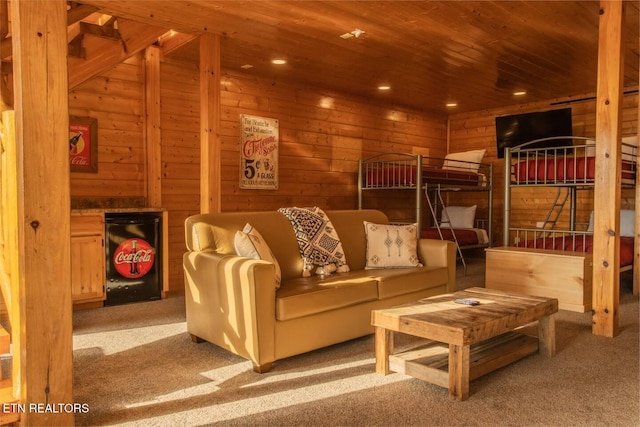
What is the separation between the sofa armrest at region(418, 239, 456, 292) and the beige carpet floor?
0.86 m

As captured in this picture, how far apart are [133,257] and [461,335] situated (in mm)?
3172

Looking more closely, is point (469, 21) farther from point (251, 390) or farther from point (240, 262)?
point (251, 390)

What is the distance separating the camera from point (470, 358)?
256 centimetres

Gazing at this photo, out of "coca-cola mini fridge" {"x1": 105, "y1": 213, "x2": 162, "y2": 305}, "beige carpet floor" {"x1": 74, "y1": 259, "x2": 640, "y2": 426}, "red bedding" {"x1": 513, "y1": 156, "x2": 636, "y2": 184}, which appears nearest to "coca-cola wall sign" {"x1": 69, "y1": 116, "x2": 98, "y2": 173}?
"coca-cola mini fridge" {"x1": 105, "y1": 213, "x2": 162, "y2": 305}

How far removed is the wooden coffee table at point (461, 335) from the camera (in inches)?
88.5

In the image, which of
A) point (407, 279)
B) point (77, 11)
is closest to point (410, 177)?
point (407, 279)

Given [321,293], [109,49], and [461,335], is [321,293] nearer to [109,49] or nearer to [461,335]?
[461,335]

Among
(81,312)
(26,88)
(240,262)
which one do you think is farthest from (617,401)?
(81,312)

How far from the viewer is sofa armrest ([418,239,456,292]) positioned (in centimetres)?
382

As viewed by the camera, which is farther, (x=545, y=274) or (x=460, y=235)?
(x=460, y=235)

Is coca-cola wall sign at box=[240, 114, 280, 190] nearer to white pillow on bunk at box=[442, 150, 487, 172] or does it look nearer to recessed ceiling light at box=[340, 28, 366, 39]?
recessed ceiling light at box=[340, 28, 366, 39]

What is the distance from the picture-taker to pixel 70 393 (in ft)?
6.25

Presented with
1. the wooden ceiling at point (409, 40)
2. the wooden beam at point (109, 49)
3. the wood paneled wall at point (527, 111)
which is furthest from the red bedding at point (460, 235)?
the wooden beam at point (109, 49)

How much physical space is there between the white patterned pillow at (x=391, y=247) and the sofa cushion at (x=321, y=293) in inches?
16.6
